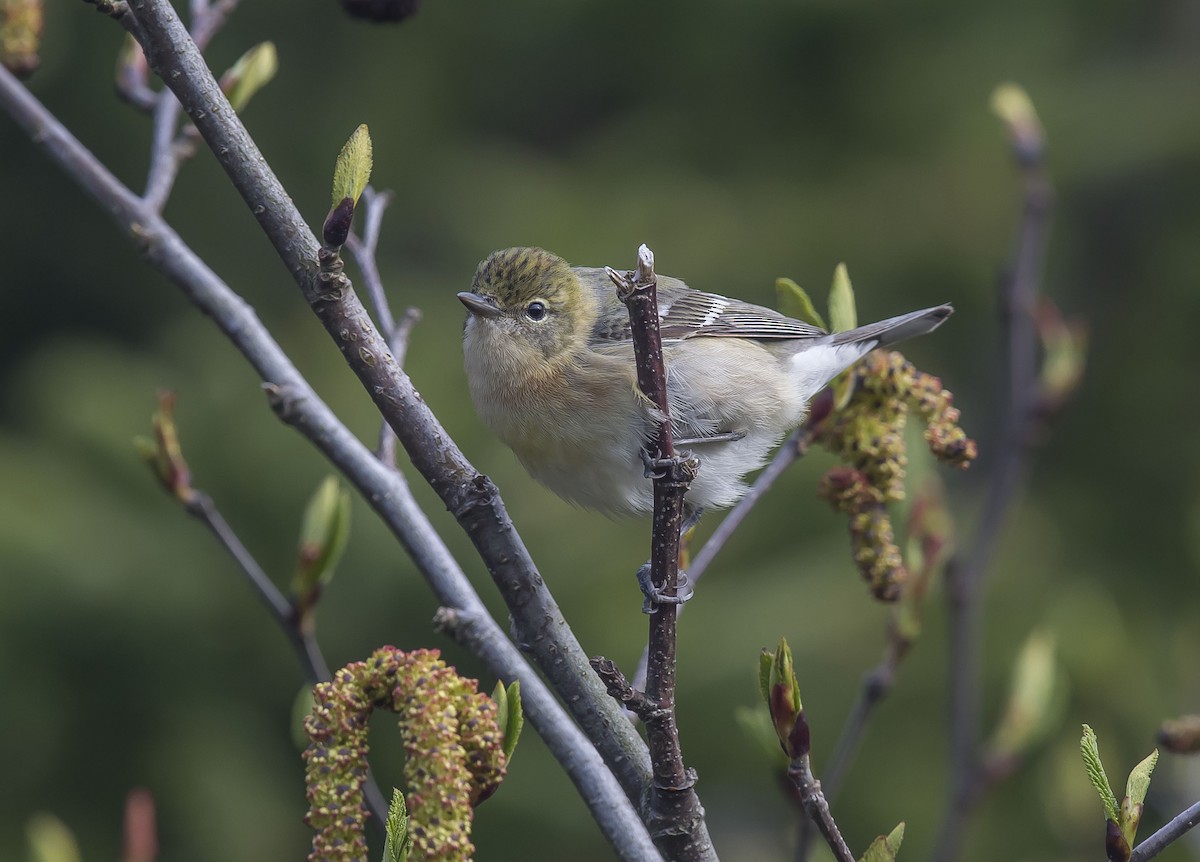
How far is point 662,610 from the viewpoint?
5.78 feet

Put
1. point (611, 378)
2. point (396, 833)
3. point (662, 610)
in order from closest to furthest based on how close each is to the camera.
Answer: point (396, 833) < point (662, 610) < point (611, 378)

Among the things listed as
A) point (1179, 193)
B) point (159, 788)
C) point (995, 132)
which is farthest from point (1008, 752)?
point (1179, 193)

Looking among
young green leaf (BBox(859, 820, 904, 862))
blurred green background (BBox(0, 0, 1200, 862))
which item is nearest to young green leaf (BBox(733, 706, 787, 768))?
young green leaf (BBox(859, 820, 904, 862))

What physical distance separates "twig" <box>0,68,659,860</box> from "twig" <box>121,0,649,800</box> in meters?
0.08

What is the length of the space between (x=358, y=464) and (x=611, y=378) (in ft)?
3.35

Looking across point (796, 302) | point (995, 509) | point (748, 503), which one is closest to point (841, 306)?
point (796, 302)

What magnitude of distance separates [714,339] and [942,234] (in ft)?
13.3

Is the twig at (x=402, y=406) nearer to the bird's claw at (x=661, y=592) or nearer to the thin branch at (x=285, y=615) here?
the bird's claw at (x=661, y=592)

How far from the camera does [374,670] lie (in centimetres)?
157

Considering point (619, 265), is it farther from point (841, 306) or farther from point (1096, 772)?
point (1096, 772)

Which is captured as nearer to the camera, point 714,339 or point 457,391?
point 714,339

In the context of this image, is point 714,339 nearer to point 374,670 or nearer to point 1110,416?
point 374,670

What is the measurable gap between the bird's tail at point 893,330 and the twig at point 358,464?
170cm

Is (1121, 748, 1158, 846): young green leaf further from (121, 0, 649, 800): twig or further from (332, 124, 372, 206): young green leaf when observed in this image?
(332, 124, 372, 206): young green leaf
